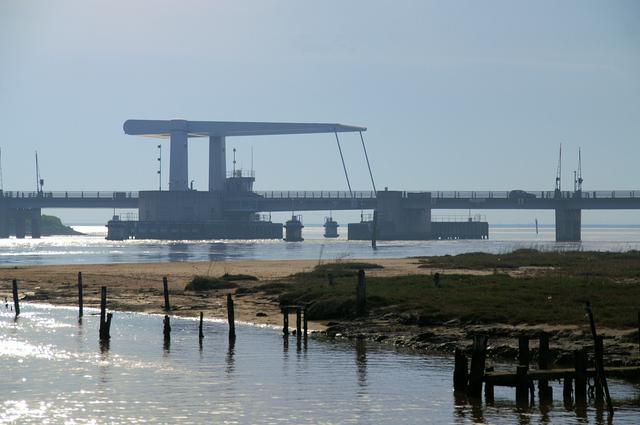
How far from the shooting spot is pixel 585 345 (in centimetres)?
3052

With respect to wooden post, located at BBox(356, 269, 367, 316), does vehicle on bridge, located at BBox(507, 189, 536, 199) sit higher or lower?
→ higher

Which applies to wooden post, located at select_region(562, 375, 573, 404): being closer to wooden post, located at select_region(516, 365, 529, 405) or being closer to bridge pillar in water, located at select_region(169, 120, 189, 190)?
wooden post, located at select_region(516, 365, 529, 405)

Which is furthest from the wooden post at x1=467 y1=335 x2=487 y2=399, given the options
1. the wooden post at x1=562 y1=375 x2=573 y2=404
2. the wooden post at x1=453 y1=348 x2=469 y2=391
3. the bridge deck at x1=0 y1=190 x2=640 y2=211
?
the bridge deck at x1=0 y1=190 x2=640 y2=211

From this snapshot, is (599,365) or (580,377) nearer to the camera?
(599,365)

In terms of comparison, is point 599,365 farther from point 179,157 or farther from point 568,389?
point 179,157

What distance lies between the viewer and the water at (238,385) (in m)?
25.4

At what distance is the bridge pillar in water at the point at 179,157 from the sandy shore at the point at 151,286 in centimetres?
10000

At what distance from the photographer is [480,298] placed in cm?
3919

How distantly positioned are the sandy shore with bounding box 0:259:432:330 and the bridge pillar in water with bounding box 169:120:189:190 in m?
100

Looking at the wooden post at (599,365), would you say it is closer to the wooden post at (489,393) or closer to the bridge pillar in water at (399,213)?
the wooden post at (489,393)

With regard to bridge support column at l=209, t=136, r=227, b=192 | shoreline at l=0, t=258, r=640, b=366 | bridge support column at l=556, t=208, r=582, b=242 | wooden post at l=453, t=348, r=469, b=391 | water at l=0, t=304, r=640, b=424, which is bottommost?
water at l=0, t=304, r=640, b=424

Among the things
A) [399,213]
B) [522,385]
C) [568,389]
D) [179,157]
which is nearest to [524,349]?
[522,385]

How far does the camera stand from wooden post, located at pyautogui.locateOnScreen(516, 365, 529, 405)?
25.7 metres

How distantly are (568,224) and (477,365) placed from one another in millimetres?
152044
